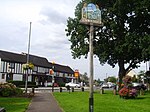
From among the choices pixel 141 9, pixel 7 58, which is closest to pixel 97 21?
pixel 141 9

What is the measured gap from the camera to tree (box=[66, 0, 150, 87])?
3873 cm

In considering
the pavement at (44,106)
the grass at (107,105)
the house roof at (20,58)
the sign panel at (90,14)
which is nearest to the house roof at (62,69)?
the house roof at (20,58)

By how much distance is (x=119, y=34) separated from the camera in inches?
1656

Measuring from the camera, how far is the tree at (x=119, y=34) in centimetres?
3873

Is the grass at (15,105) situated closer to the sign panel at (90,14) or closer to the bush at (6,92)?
the bush at (6,92)

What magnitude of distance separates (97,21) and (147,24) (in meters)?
35.4

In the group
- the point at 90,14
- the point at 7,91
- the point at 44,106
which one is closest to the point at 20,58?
the point at 7,91

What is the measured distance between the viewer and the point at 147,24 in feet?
141

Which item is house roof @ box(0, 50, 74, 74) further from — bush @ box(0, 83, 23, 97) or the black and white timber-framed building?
bush @ box(0, 83, 23, 97)

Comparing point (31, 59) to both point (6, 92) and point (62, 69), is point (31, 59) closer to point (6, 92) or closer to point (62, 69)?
point (62, 69)

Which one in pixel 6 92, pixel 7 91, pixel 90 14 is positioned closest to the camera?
pixel 90 14

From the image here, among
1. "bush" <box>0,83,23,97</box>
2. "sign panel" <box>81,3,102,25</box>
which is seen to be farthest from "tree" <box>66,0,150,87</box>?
"sign panel" <box>81,3,102,25</box>

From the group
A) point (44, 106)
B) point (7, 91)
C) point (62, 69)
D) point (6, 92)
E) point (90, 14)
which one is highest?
point (62, 69)

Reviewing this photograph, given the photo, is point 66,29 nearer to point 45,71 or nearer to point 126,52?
point 126,52
